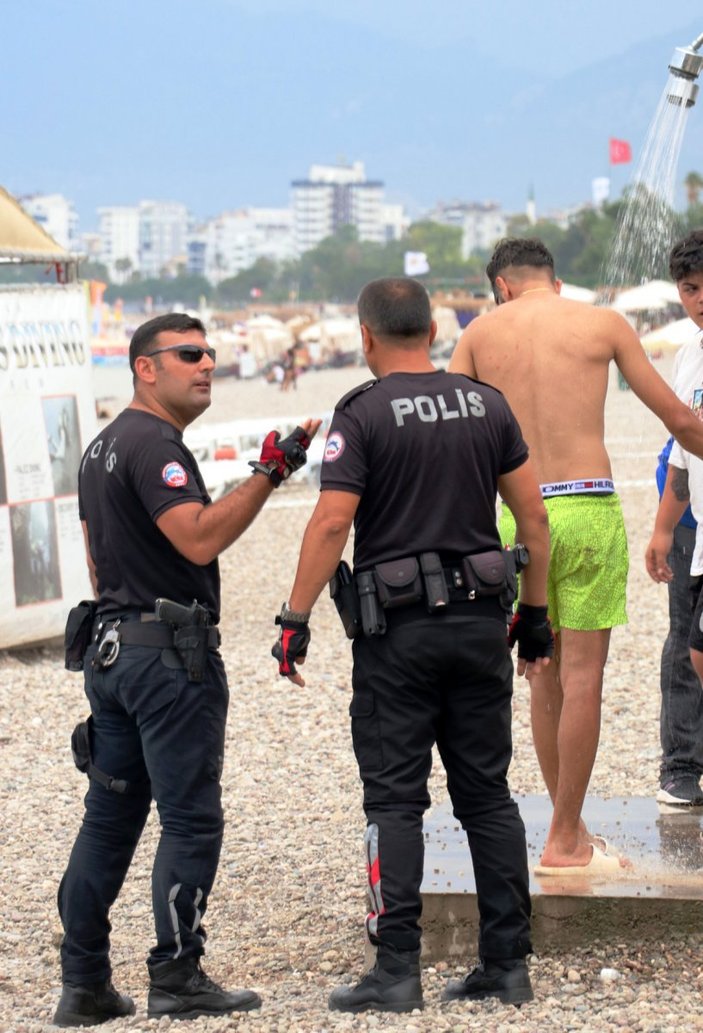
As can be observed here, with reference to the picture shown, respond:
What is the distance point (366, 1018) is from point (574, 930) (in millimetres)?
769

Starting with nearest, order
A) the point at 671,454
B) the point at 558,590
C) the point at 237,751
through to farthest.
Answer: the point at 558,590
the point at 671,454
the point at 237,751

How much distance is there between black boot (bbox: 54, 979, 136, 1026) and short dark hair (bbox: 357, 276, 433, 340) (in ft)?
6.22

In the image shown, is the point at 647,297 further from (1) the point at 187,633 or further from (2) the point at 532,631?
(1) the point at 187,633

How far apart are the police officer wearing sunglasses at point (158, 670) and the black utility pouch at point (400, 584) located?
14.6 inches

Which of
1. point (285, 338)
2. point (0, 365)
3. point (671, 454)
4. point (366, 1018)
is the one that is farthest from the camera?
point (285, 338)

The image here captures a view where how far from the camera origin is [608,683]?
8.83 m

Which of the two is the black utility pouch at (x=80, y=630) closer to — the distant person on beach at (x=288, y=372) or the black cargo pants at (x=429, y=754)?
the black cargo pants at (x=429, y=754)

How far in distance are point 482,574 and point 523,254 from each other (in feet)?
4.16

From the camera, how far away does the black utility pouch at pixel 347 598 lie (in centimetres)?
384

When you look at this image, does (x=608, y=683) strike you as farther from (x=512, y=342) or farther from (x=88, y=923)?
(x=88, y=923)

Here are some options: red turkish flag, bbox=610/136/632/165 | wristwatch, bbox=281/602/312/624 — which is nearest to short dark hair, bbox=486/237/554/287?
wristwatch, bbox=281/602/312/624

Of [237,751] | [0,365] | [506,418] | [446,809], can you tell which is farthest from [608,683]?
[506,418]

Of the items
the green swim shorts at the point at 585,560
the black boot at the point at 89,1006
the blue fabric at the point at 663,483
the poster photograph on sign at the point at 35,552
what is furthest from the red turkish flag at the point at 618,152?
the black boot at the point at 89,1006

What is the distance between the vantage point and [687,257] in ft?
14.6
